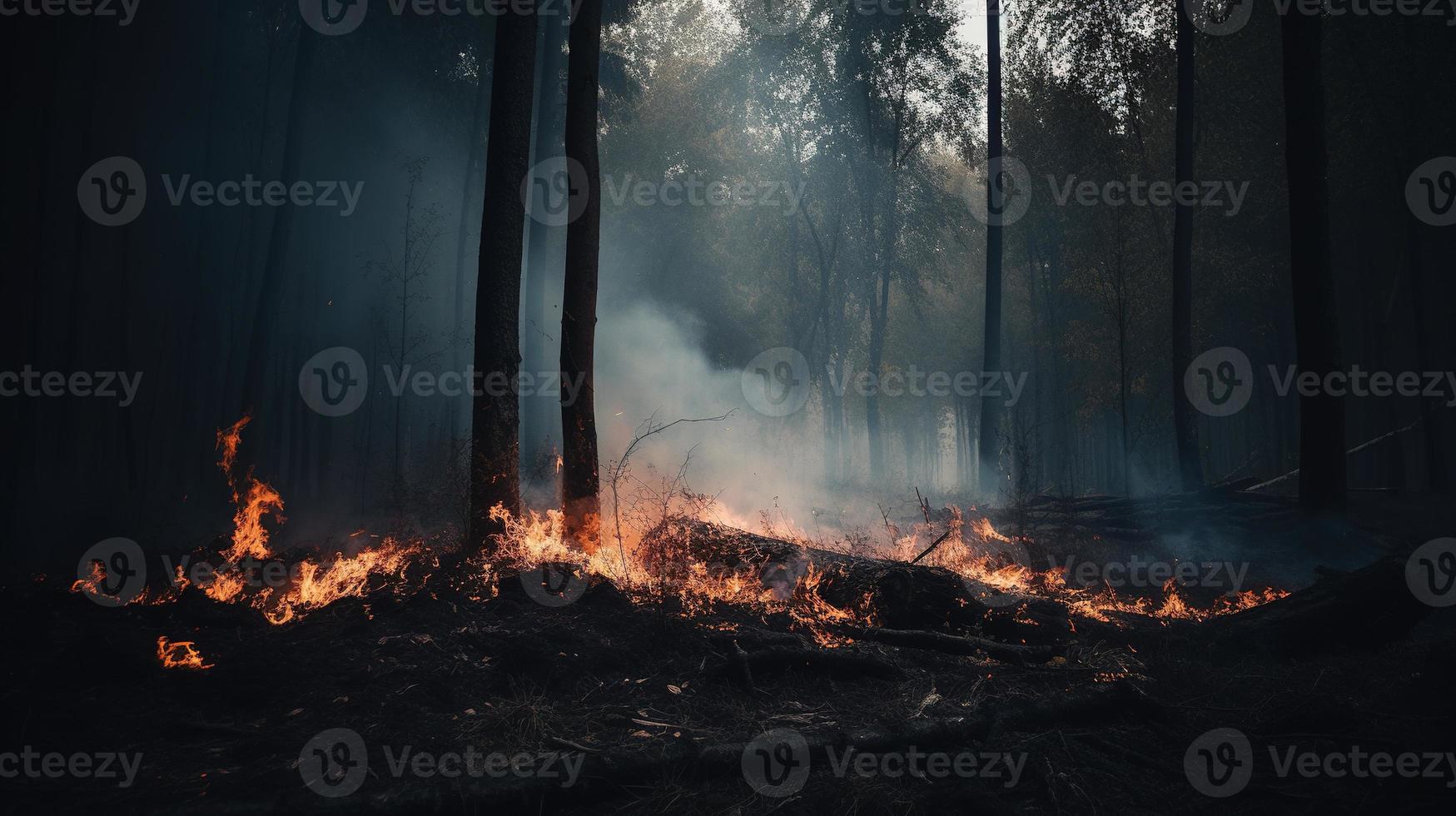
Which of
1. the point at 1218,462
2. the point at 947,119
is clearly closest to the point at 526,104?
the point at 947,119

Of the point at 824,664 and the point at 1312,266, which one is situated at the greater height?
the point at 1312,266

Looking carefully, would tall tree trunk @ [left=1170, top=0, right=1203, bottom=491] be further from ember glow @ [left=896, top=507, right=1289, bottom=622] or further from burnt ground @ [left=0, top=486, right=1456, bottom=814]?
burnt ground @ [left=0, top=486, right=1456, bottom=814]

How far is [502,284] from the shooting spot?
23.6ft

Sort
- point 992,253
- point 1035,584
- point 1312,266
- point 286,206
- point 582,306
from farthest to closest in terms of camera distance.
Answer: point 992,253
point 286,206
point 1312,266
point 1035,584
point 582,306

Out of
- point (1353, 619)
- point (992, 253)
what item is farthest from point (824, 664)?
point (992, 253)

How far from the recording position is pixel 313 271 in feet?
70.6

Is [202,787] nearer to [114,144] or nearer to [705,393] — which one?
[114,144]

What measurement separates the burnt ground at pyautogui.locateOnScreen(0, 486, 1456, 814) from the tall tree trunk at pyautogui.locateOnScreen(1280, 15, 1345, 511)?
5.04m

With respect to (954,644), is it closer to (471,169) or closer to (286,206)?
(286,206)

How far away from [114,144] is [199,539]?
8581mm

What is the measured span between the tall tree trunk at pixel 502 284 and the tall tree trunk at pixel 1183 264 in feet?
40.4

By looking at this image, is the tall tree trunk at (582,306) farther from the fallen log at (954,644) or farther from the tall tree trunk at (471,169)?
the tall tree trunk at (471,169)

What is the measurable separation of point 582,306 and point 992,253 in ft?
42.7

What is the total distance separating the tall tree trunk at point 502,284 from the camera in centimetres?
688
